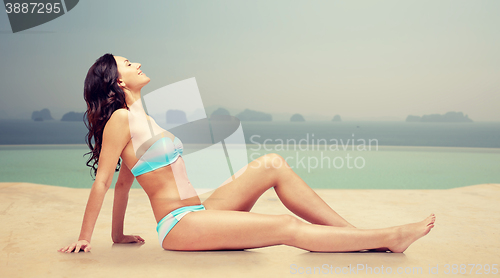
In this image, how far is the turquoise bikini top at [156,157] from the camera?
166 centimetres

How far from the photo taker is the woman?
160 centimetres

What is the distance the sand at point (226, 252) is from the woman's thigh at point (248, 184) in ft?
0.84

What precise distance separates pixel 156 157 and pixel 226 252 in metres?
0.62

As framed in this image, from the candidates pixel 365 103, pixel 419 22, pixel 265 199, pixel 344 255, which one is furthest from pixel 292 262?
pixel 365 103

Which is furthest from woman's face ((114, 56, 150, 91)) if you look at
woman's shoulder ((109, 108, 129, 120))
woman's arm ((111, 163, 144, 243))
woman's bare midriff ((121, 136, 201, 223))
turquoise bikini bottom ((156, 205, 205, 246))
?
turquoise bikini bottom ((156, 205, 205, 246))

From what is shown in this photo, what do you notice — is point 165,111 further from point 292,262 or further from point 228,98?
point 228,98

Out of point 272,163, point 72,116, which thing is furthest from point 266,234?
point 72,116

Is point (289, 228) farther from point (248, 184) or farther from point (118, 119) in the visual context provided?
point (118, 119)

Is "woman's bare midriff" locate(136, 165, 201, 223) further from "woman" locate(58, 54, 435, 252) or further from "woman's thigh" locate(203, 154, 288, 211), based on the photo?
"woman's thigh" locate(203, 154, 288, 211)

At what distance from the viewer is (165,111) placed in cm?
209

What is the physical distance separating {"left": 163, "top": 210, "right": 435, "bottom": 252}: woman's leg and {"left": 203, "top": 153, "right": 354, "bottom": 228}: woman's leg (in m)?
0.16

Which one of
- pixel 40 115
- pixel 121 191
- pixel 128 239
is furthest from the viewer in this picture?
pixel 40 115

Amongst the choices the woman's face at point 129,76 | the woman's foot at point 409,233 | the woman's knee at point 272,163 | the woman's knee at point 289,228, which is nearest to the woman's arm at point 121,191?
the woman's face at point 129,76

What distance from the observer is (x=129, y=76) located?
5.62ft
